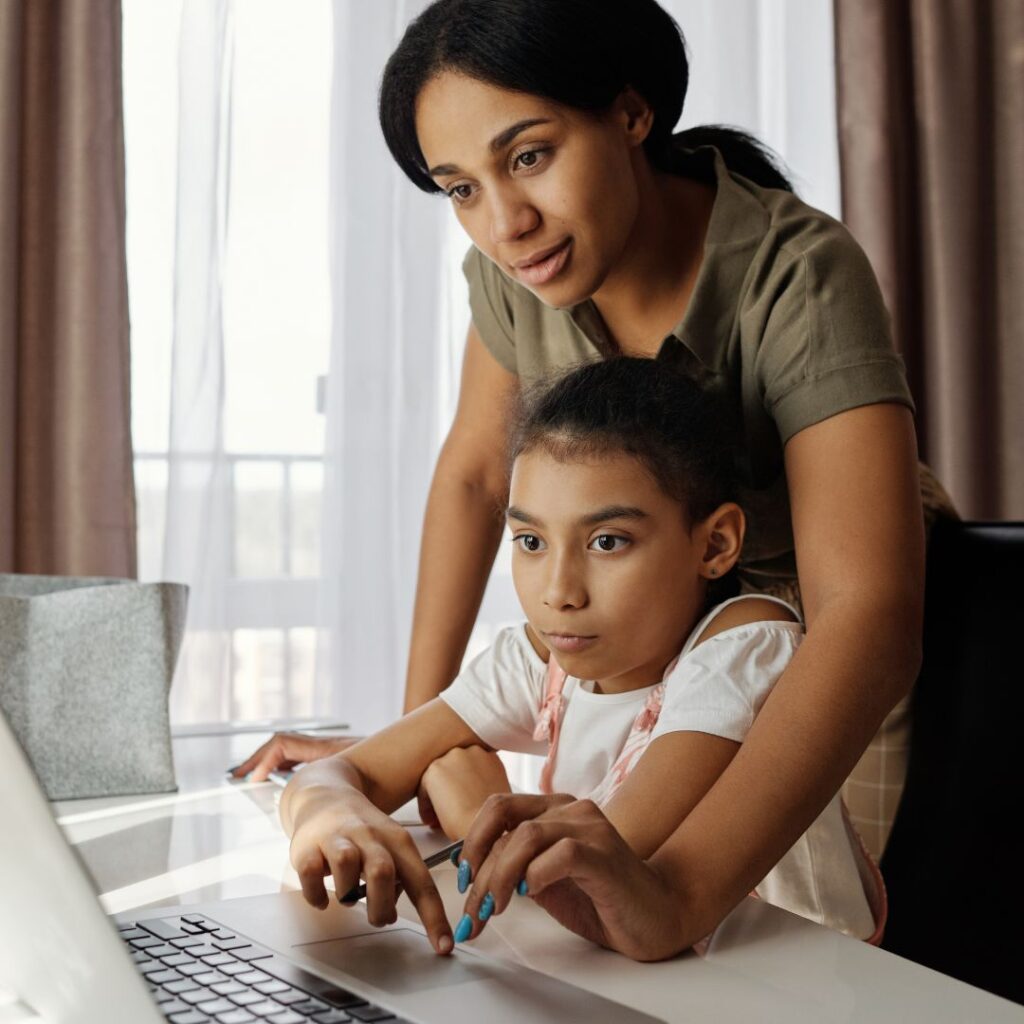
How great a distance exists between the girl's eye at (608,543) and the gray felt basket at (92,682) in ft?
1.35

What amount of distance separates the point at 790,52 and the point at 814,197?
1.01 ft

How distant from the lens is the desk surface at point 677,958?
21.5 inches

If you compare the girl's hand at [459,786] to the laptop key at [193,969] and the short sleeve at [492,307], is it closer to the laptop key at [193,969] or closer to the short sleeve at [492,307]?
the laptop key at [193,969]

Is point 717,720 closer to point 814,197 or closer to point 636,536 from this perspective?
point 636,536

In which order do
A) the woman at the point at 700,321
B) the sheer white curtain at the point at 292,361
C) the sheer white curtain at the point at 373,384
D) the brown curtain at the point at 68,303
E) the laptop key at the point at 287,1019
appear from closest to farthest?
the laptop key at the point at 287,1019, the woman at the point at 700,321, the brown curtain at the point at 68,303, the sheer white curtain at the point at 292,361, the sheer white curtain at the point at 373,384

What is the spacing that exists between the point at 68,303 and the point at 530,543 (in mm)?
1457

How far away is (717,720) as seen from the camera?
0.81 meters

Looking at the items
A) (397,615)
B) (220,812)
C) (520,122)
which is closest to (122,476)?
(397,615)

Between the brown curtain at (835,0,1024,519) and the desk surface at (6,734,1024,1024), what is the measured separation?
6.49ft

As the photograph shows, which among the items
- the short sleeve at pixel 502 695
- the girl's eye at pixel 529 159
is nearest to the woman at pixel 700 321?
the girl's eye at pixel 529 159

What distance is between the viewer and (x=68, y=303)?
2135 mm

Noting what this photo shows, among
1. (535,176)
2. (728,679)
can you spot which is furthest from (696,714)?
(535,176)

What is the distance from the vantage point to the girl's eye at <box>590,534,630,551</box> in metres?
0.91

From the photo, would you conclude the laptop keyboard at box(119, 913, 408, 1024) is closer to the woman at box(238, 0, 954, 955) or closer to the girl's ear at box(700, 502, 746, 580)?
the woman at box(238, 0, 954, 955)
